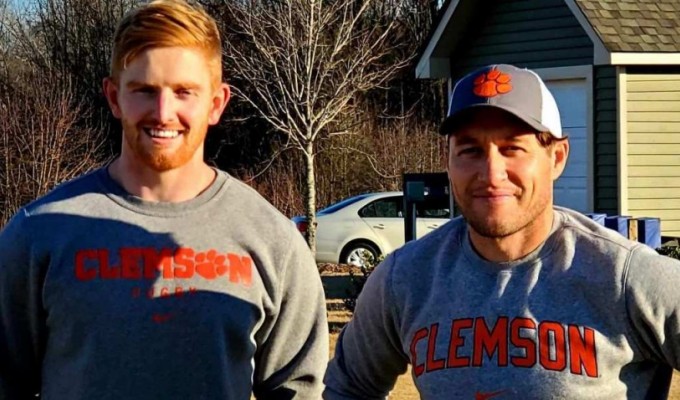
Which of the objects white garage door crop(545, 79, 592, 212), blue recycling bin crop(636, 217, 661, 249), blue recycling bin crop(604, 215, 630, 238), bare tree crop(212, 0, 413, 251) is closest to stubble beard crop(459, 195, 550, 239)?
blue recycling bin crop(604, 215, 630, 238)

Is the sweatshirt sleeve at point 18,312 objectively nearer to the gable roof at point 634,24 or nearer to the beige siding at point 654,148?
the gable roof at point 634,24

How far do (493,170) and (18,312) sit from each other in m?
1.32

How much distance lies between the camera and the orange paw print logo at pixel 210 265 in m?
3.20

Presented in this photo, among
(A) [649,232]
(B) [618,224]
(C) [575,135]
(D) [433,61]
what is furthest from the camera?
(D) [433,61]

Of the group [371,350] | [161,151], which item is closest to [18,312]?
[161,151]

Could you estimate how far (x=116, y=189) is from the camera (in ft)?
10.7

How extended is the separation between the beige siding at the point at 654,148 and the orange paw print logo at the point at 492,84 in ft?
36.1

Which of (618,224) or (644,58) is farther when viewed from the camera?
(644,58)

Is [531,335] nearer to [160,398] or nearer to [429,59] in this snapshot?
[160,398]

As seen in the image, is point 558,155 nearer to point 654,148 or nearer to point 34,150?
point 654,148

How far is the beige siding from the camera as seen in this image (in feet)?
44.6

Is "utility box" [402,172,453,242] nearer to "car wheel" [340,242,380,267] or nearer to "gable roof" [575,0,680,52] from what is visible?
"gable roof" [575,0,680,52]

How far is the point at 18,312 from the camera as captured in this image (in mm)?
3139

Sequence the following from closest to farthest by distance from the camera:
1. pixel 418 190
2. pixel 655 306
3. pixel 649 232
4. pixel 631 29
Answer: pixel 655 306
pixel 649 232
pixel 631 29
pixel 418 190
